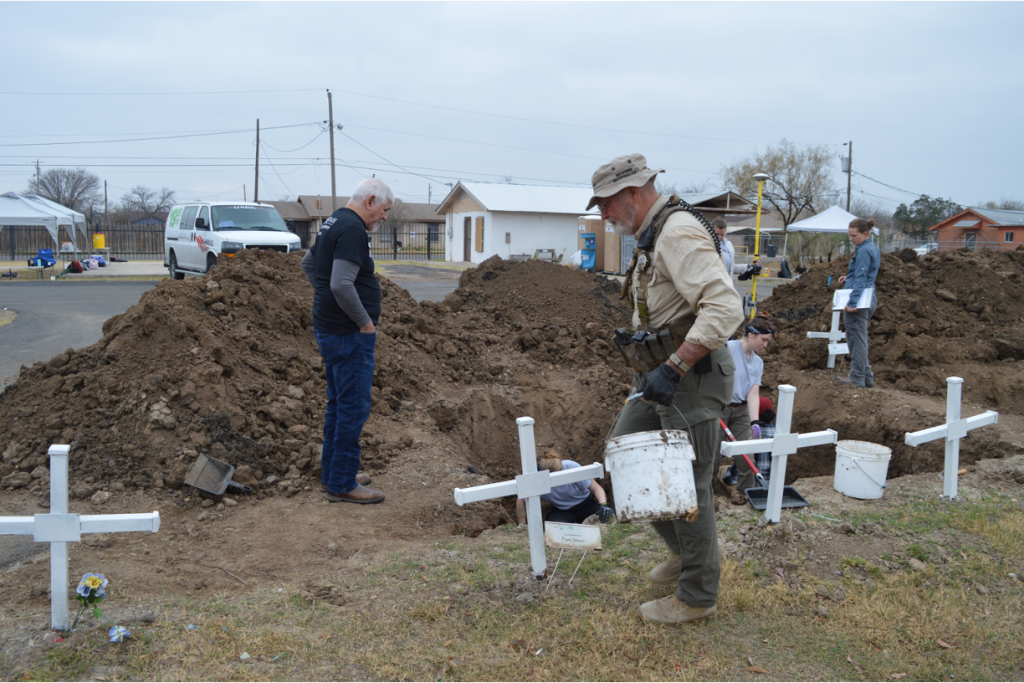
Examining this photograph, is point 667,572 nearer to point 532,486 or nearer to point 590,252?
A: point 532,486

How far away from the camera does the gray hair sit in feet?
13.9

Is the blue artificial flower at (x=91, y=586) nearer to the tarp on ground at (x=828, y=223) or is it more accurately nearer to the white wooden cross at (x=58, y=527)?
the white wooden cross at (x=58, y=527)

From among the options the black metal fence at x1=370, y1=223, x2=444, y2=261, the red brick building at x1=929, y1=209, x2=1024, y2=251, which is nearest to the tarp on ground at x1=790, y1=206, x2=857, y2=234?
the red brick building at x1=929, y1=209, x2=1024, y2=251

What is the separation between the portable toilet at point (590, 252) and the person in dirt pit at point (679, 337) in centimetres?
2196

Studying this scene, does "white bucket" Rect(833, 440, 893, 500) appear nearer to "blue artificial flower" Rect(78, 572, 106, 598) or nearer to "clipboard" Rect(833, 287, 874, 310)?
"clipboard" Rect(833, 287, 874, 310)

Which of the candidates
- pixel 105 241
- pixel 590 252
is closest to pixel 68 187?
pixel 105 241

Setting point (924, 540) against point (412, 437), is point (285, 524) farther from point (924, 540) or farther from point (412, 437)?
point (924, 540)

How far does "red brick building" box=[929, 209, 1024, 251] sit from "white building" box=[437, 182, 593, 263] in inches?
873

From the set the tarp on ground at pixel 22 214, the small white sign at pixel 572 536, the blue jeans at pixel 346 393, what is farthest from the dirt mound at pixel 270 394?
the tarp on ground at pixel 22 214

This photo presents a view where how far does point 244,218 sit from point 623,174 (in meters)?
14.9

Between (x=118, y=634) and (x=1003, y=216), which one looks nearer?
(x=118, y=634)

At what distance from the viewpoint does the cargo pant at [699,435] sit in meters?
2.87

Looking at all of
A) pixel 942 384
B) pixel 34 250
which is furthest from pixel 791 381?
pixel 34 250

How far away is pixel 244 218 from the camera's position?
16.1m
